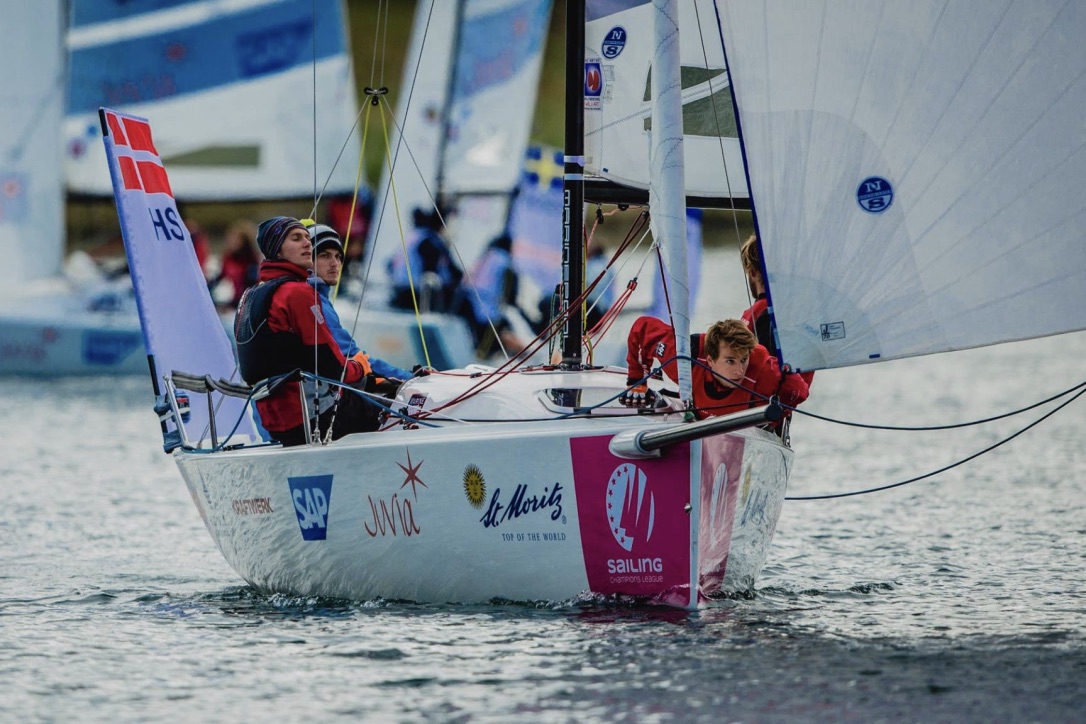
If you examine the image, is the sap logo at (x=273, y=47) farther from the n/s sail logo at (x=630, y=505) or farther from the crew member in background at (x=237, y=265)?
the n/s sail logo at (x=630, y=505)

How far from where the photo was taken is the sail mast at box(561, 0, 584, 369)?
6895 millimetres

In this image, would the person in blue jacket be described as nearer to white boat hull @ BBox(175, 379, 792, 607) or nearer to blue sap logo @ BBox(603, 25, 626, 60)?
white boat hull @ BBox(175, 379, 792, 607)

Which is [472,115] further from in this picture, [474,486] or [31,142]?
[474,486]

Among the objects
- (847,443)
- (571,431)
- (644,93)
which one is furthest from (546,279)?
(571,431)

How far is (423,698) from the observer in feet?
17.1

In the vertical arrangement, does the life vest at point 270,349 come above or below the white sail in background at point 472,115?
below

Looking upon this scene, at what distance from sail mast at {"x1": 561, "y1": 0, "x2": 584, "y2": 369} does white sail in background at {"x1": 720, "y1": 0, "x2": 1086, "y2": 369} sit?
112 cm

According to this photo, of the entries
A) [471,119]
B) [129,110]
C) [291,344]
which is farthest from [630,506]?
[129,110]

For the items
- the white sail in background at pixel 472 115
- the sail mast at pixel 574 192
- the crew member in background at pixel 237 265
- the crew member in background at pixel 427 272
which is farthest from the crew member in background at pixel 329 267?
the white sail in background at pixel 472 115

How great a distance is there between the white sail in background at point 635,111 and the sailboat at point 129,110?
12680mm

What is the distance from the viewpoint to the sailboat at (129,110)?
19.2 m

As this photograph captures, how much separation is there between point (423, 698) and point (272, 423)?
5.85ft

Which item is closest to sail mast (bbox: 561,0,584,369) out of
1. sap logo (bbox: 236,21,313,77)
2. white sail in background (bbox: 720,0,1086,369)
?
white sail in background (bbox: 720,0,1086,369)

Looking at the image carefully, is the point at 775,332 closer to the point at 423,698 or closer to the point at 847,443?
the point at 423,698
